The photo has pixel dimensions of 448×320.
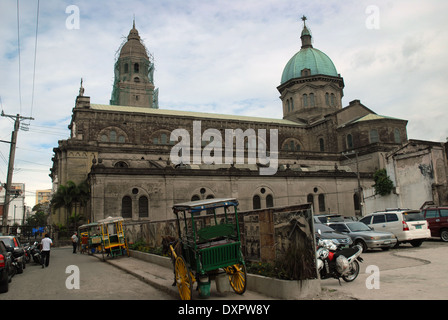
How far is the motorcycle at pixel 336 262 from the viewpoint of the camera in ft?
30.1

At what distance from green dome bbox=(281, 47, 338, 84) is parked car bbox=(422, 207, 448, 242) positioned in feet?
141

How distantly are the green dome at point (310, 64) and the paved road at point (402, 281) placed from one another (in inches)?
1945

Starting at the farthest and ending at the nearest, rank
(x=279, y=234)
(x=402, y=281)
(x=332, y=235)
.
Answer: (x=332, y=235) < (x=279, y=234) < (x=402, y=281)

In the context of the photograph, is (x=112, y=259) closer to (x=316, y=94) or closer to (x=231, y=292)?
(x=231, y=292)

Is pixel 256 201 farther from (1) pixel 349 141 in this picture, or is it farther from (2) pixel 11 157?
(2) pixel 11 157

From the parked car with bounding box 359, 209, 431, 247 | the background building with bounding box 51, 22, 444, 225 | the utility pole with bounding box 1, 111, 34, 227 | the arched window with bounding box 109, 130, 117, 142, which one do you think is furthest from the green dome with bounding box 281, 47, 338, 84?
the parked car with bounding box 359, 209, 431, 247

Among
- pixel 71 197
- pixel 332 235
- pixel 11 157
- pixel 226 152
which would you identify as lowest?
pixel 332 235

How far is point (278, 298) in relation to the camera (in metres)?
8.01

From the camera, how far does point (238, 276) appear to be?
28.5 feet

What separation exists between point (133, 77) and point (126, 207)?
3229 cm

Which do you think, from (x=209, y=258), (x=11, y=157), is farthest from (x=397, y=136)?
(x=209, y=258)

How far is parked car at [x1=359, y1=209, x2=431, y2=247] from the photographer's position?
54.6 feet

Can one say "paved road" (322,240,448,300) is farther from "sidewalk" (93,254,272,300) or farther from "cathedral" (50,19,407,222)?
"cathedral" (50,19,407,222)

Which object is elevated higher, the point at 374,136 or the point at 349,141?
the point at 374,136
